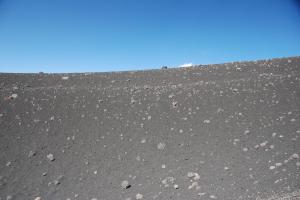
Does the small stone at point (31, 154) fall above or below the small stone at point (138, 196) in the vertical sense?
above

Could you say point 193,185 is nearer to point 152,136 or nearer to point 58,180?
point 152,136

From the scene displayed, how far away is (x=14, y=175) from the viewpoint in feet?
32.2

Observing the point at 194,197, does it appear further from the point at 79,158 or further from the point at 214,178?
the point at 79,158

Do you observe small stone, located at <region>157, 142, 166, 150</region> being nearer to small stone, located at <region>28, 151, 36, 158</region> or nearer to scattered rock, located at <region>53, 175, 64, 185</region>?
scattered rock, located at <region>53, 175, 64, 185</region>

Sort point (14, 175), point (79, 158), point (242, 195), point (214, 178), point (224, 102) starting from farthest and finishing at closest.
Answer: point (224, 102) → point (79, 158) → point (14, 175) → point (214, 178) → point (242, 195)

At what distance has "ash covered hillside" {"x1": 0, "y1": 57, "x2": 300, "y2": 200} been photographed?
344 inches

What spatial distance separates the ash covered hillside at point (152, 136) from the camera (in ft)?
28.6

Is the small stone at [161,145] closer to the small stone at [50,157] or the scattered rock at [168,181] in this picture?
the scattered rock at [168,181]

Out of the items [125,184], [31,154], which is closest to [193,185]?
[125,184]

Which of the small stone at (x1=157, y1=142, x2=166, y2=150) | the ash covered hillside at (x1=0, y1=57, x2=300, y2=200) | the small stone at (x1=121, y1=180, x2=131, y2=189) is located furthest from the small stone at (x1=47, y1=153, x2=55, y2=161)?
the small stone at (x1=157, y1=142, x2=166, y2=150)

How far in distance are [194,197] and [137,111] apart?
556cm

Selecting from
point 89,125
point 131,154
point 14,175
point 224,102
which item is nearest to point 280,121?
point 224,102

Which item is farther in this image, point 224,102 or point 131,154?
point 224,102

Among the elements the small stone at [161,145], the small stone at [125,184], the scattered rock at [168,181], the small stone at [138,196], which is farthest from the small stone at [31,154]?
the scattered rock at [168,181]
